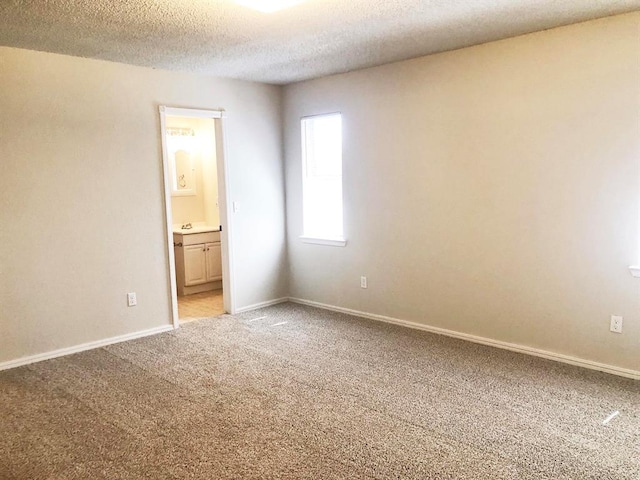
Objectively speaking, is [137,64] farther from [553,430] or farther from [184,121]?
[553,430]

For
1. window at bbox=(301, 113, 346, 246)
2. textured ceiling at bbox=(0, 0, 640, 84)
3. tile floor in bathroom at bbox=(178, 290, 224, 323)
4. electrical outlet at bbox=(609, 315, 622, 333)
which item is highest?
textured ceiling at bbox=(0, 0, 640, 84)

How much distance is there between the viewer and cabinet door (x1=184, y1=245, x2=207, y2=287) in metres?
5.96

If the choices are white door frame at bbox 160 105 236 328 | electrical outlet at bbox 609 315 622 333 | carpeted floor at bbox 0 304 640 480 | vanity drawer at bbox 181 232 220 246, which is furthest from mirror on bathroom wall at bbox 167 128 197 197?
electrical outlet at bbox 609 315 622 333

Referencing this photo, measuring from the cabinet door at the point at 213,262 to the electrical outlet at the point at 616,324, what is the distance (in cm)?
441

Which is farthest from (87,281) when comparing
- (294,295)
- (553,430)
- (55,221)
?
(553,430)

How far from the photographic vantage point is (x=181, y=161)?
645 centimetres

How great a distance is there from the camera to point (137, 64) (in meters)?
4.23

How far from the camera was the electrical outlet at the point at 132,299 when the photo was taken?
4363mm

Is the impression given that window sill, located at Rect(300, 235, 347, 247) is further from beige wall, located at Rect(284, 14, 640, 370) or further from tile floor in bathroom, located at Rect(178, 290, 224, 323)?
tile floor in bathroom, located at Rect(178, 290, 224, 323)

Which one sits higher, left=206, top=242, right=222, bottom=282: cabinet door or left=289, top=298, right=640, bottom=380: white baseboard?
left=206, top=242, right=222, bottom=282: cabinet door

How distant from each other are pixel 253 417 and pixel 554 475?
5.25ft

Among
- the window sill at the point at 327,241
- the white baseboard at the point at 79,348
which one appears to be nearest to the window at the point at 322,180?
the window sill at the point at 327,241

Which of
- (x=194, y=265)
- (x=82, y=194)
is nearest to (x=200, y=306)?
(x=194, y=265)

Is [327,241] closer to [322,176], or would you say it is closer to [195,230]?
[322,176]
